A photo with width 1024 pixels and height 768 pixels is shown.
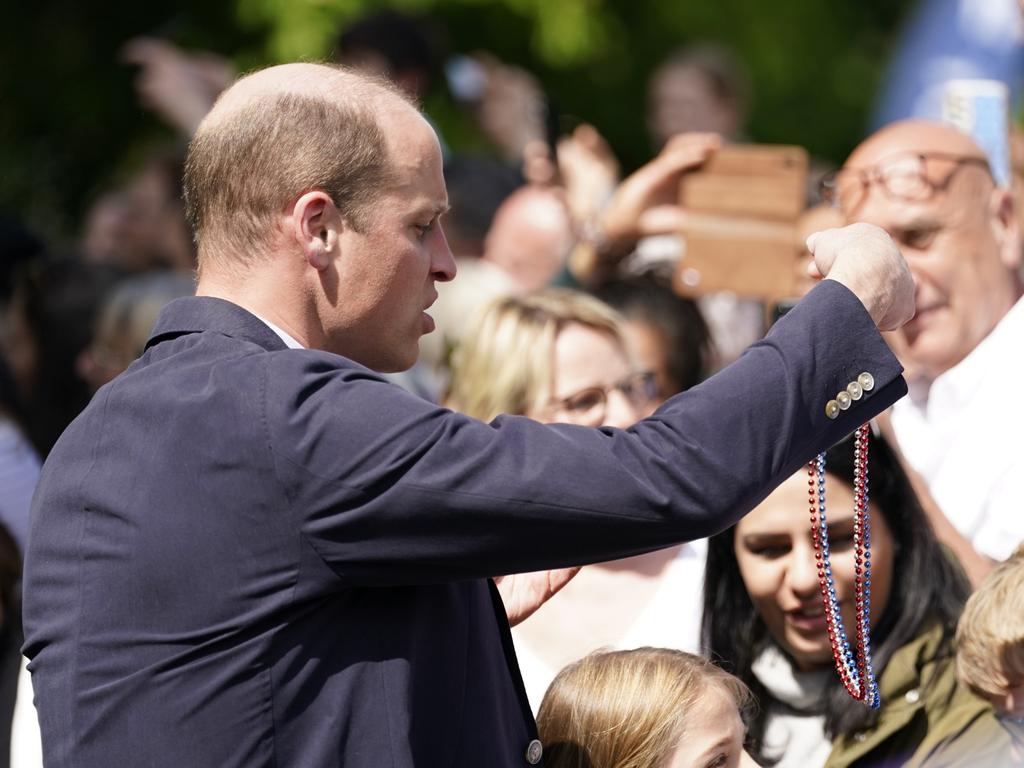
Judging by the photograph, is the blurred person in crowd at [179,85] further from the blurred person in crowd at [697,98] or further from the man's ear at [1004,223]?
the man's ear at [1004,223]

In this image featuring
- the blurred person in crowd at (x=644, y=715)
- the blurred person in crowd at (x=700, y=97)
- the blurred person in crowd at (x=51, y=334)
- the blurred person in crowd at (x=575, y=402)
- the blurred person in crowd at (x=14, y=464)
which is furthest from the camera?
the blurred person in crowd at (x=700, y=97)

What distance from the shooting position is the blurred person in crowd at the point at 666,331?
4.81 m

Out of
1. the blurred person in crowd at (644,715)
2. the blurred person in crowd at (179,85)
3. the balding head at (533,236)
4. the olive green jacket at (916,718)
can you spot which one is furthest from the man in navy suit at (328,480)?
the blurred person in crowd at (179,85)

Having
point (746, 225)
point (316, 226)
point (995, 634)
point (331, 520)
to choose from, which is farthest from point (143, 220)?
point (331, 520)

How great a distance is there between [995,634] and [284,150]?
1.46m

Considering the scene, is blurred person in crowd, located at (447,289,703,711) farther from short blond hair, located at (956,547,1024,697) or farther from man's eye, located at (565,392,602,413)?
short blond hair, located at (956,547,1024,697)

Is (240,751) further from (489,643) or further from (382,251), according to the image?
(382,251)

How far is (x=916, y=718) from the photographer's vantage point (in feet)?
9.55

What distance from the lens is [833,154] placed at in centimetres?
937

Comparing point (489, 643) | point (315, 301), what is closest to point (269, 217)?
point (315, 301)

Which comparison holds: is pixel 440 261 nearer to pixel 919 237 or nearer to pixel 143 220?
pixel 919 237

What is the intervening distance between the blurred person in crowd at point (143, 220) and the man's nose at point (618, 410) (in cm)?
343

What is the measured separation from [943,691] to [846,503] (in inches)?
16.6

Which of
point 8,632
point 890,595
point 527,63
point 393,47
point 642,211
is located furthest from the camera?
point 527,63
